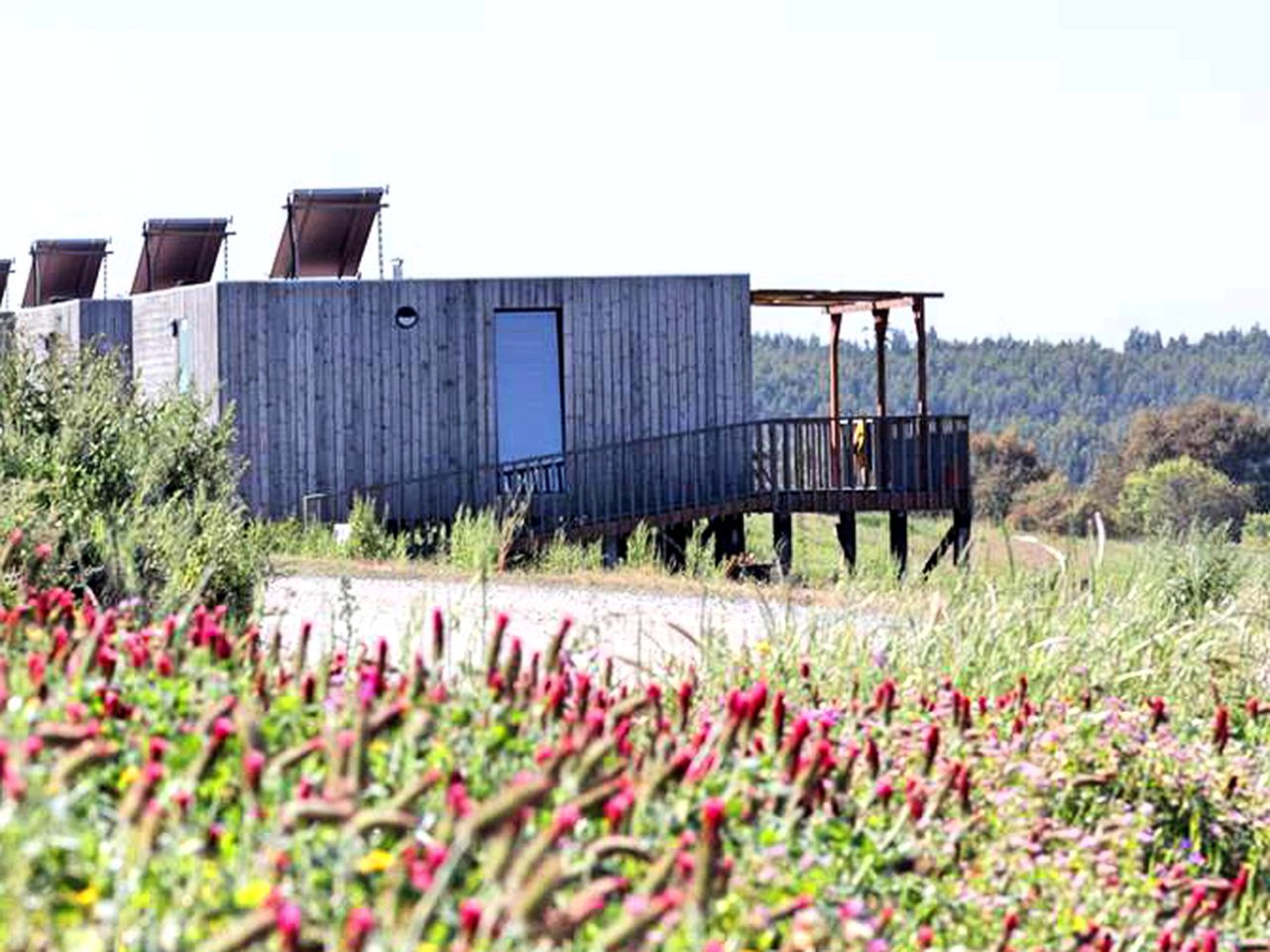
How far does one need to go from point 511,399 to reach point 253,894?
23.1 meters

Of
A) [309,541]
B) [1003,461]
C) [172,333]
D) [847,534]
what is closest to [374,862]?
[309,541]

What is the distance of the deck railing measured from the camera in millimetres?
26156

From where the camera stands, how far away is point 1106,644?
8.20m

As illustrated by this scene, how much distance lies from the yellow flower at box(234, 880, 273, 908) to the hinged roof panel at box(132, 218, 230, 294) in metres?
28.2

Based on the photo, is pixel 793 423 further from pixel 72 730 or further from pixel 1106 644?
pixel 72 730

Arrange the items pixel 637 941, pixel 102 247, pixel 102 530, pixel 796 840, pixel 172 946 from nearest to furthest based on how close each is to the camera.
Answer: pixel 172 946, pixel 637 941, pixel 796 840, pixel 102 530, pixel 102 247

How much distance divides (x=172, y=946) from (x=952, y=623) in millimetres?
5081

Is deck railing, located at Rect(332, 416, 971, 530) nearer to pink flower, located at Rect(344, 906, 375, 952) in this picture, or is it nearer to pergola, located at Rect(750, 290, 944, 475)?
pergola, located at Rect(750, 290, 944, 475)

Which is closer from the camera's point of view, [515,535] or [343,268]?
[515,535]

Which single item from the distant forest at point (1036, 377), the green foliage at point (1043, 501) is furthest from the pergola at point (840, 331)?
the distant forest at point (1036, 377)

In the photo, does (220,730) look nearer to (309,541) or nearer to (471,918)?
(471,918)

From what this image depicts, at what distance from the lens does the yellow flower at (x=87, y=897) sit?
359cm

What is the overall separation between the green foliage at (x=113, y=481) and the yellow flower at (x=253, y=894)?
222 inches

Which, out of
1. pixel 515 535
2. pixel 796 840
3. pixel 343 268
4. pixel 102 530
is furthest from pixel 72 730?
pixel 343 268
